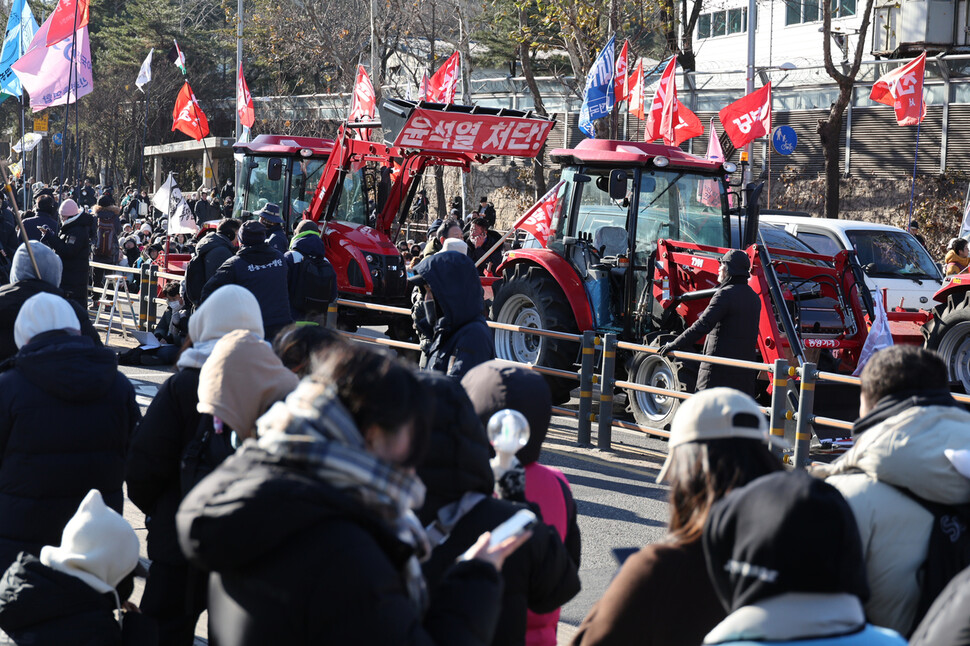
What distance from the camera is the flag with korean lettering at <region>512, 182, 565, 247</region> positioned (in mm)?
11469

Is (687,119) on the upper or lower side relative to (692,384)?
upper

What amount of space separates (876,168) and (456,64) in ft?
36.8

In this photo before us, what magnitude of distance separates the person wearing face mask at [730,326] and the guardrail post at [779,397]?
815mm

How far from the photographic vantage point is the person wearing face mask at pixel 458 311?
595 cm

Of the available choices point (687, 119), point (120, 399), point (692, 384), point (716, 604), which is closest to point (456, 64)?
point (687, 119)

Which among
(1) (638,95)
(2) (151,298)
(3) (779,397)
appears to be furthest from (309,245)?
(1) (638,95)

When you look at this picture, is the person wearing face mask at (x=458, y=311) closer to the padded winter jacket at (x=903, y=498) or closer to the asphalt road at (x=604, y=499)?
the asphalt road at (x=604, y=499)

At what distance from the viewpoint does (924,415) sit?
3107mm

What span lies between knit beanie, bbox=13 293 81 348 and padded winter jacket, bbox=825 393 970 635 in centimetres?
299

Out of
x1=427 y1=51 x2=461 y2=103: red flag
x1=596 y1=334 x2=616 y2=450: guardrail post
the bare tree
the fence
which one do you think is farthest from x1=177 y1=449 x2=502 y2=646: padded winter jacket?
the bare tree

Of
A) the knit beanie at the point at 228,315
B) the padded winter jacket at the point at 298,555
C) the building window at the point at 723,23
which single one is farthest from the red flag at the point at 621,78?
the building window at the point at 723,23

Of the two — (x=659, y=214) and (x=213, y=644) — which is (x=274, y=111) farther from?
(x=213, y=644)

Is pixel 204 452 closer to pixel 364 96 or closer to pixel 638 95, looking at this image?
pixel 364 96

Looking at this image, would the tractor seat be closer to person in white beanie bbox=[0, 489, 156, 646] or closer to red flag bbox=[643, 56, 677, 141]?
person in white beanie bbox=[0, 489, 156, 646]
